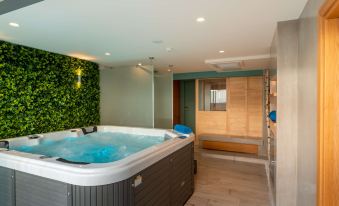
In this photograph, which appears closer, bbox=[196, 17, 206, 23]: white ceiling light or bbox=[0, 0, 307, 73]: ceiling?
bbox=[0, 0, 307, 73]: ceiling

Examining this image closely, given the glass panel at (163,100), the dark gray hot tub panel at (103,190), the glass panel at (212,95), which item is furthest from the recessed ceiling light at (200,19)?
the glass panel at (212,95)

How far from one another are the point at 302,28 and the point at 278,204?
5.87 ft

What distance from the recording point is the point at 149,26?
2094mm

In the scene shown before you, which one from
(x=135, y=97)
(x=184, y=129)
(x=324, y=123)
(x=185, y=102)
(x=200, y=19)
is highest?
(x=200, y=19)

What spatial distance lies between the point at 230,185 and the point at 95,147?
2.20 metres

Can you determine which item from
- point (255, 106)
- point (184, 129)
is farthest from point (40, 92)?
point (255, 106)

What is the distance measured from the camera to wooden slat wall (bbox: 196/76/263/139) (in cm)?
492

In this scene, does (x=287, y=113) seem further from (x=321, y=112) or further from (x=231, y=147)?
(x=231, y=147)

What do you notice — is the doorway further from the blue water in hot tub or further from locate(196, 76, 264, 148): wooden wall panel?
the blue water in hot tub

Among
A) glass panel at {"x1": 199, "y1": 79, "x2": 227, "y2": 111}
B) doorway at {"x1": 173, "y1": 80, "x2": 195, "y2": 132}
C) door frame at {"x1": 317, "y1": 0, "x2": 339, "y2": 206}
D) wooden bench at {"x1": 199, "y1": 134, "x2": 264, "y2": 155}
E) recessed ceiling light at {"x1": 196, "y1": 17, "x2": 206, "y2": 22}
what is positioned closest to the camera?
door frame at {"x1": 317, "y1": 0, "x2": 339, "y2": 206}

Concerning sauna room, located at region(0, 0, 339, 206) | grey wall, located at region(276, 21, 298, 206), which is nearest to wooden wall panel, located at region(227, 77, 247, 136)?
sauna room, located at region(0, 0, 339, 206)

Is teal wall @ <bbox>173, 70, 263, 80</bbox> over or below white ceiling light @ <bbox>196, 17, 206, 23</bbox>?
below

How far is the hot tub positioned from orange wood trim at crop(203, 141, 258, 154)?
8.47 feet

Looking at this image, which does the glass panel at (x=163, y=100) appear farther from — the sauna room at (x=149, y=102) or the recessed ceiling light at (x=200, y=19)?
the recessed ceiling light at (x=200, y=19)
